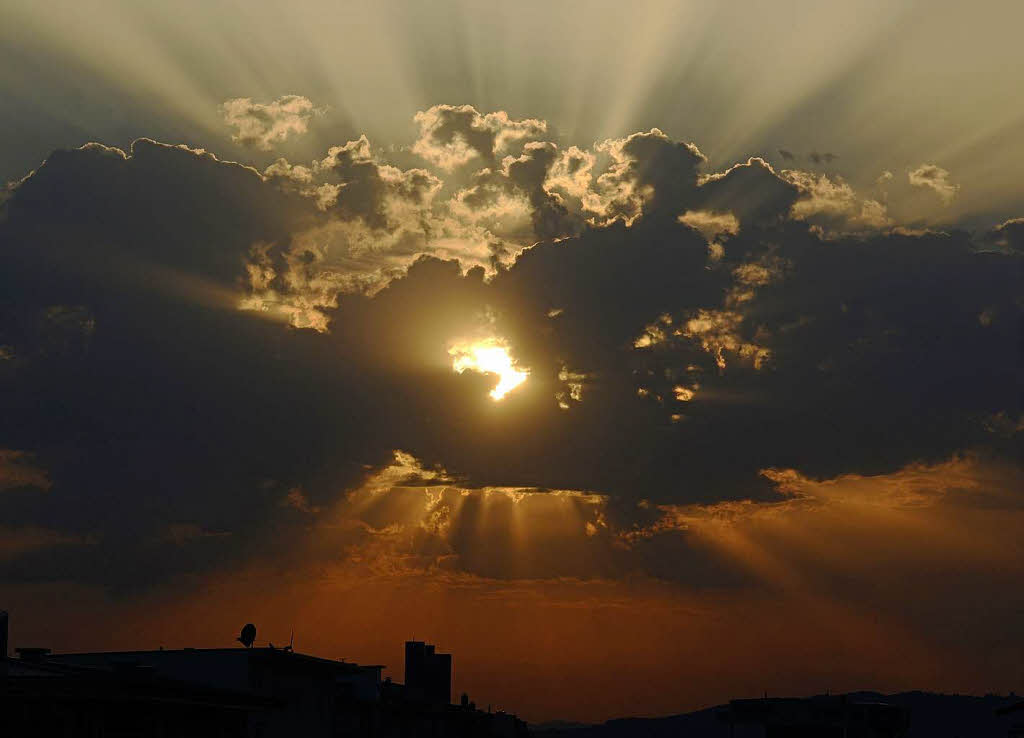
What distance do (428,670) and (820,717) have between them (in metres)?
34.5

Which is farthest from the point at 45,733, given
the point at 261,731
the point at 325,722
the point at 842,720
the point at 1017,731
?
the point at 842,720

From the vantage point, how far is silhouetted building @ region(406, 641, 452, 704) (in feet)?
365

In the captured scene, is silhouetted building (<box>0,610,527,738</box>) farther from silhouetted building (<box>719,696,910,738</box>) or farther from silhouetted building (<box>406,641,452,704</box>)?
silhouetted building (<box>719,696,910,738</box>)

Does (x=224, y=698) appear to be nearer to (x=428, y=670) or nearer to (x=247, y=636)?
(x=247, y=636)

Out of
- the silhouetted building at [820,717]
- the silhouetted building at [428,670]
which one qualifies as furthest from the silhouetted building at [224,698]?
the silhouetted building at [820,717]

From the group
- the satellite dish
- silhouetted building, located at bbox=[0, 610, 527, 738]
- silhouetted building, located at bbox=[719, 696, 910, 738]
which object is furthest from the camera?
silhouetted building, located at bbox=[719, 696, 910, 738]

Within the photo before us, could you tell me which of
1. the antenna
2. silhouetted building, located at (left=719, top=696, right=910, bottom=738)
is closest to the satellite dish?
the antenna

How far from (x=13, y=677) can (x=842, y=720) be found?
72.6 meters

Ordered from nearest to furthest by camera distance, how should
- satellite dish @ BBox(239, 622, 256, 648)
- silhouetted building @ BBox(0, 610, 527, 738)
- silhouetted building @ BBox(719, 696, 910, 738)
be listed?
silhouetted building @ BBox(0, 610, 527, 738) < satellite dish @ BBox(239, 622, 256, 648) < silhouetted building @ BBox(719, 696, 910, 738)

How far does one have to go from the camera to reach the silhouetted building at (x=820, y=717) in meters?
95.2

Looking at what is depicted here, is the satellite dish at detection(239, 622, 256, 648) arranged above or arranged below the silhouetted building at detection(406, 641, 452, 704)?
below

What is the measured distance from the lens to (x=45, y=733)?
120 ft

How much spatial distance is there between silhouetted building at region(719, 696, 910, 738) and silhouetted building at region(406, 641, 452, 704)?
79.9 feet

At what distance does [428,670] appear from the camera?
113 m
